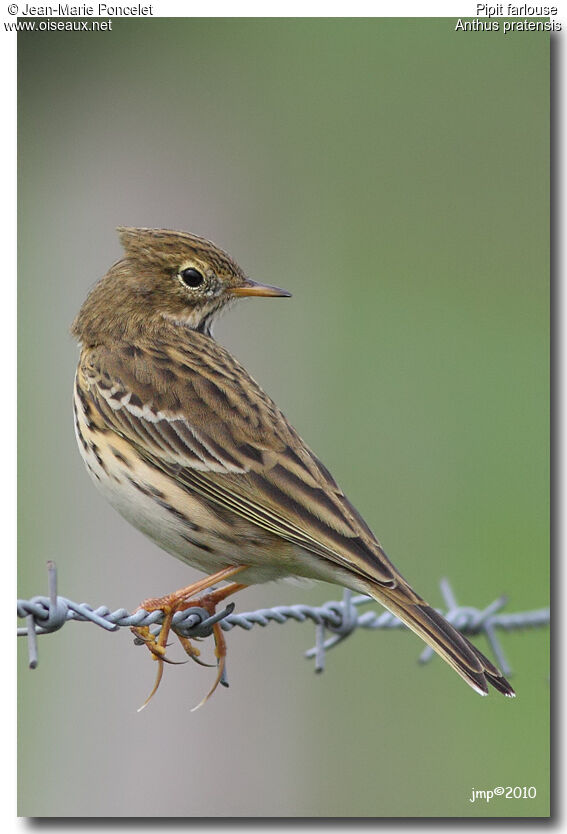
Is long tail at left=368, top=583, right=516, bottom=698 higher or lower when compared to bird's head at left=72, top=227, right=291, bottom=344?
lower

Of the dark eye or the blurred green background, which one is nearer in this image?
the dark eye

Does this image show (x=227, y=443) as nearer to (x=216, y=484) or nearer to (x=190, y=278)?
(x=216, y=484)

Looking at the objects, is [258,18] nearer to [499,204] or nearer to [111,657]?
[499,204]

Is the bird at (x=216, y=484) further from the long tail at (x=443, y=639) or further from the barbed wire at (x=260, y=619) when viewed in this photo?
the barbed wire at (x=260, y=619)

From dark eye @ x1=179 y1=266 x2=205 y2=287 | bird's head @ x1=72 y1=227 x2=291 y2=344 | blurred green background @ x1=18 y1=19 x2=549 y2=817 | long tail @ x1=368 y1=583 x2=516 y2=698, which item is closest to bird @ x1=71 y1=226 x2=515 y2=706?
long tail @ x1=368 y1=583 x2=516 y2=698

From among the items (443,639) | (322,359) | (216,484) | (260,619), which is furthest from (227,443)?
(322,359)

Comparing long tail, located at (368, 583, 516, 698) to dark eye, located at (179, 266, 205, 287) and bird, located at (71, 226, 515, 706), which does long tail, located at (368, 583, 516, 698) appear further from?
dark eye, located at (179, 266, 205, 287)

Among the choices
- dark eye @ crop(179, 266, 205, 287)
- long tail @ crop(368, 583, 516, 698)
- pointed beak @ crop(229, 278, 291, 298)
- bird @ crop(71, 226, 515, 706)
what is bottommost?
long tail @ crop(368, 583, 516, 698)
